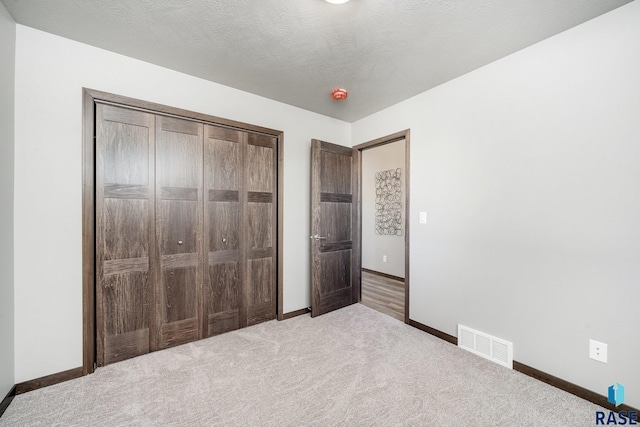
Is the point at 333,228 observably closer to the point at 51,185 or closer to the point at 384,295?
the point at 384,295

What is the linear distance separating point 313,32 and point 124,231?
2.19 metres

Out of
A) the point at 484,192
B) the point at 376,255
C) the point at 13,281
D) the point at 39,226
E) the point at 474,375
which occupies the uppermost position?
the point at 484,192

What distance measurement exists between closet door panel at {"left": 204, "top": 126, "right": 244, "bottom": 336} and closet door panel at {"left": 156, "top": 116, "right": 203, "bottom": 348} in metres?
0.09

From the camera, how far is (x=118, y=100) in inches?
84.4

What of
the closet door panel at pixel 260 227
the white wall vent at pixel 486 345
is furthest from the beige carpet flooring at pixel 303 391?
the closet door panel at pixel 260 227

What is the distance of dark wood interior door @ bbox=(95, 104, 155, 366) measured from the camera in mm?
2115

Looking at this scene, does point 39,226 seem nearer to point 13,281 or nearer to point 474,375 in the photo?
point 13,281

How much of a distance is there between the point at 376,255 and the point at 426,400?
3626 millimetres

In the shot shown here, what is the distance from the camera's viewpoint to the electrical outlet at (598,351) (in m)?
1.73

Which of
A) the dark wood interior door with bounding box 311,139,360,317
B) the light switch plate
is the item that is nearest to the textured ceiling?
the dark wood interior door with bounding box 311,139,360,317

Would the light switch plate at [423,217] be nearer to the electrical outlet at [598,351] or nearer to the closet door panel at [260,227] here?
the electrical outlet at [598,351]

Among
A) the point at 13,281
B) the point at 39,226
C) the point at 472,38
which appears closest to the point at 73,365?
the point at 13,281

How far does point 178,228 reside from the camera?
96.5 inches

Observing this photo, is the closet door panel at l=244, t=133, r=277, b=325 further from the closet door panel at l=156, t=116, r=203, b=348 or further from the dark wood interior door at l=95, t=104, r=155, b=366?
the dark wood interior door at l=95, t=104, r=155, b=366
